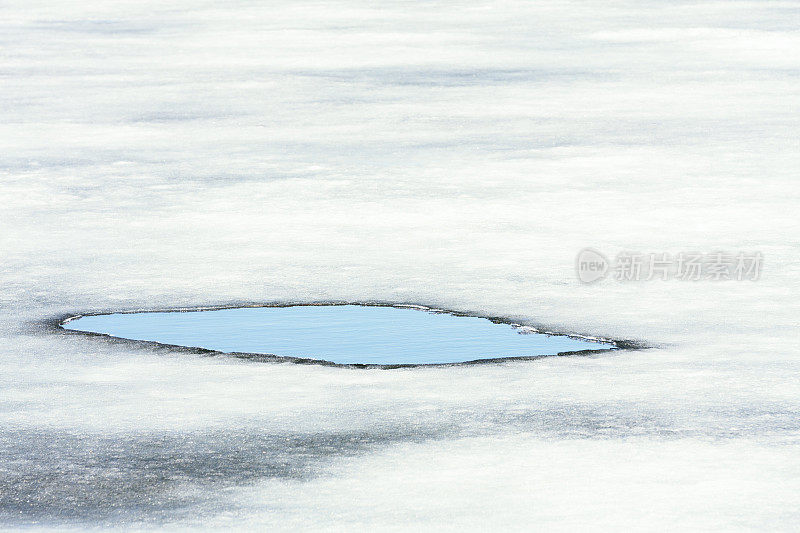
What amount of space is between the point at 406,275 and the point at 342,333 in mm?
846

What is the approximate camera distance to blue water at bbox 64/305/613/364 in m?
4.96

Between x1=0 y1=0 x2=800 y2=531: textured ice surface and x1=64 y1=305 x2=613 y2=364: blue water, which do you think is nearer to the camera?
x1=0 y1=0 x2=800 y2=531: textured ice surface

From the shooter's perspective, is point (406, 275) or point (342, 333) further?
point (406, 275)

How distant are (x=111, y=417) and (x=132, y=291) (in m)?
1.54

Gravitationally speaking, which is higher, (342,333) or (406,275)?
(406,275)

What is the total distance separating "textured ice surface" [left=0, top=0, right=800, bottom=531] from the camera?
374 cm

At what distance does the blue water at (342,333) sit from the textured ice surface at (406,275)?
0.49 feet

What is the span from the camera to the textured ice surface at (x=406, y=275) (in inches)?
147

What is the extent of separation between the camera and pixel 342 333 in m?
Answer: 5.20

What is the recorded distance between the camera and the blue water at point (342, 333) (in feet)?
16.3

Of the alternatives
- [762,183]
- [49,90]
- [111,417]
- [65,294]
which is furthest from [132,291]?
[49,90]

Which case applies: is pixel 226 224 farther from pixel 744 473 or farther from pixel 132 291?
pixel 744 473

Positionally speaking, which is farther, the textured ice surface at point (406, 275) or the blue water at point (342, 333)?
the blue water at point (342, 333)

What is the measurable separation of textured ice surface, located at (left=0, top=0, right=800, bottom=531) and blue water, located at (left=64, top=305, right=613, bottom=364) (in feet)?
0.49
